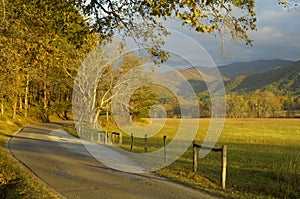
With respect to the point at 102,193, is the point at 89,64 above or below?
above

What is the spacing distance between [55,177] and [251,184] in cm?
651

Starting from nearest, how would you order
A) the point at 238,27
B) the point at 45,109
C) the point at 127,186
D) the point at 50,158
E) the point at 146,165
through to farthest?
the point at 238,27, the point at 127,186, the point at 146,165, the point at 50,158, the point at 45,109

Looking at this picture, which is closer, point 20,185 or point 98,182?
point 20,185

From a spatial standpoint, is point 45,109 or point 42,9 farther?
point 45,109

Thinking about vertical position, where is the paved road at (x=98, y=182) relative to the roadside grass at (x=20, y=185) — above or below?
below

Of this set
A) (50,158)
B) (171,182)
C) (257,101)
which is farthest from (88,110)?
(257,101)

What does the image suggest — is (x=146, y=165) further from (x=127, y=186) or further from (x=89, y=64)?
(x=89, y=64)

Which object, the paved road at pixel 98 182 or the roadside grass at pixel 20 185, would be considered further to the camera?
the paved road at pixel 98 182

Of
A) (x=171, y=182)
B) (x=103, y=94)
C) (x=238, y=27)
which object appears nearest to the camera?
(x=238, y=27)

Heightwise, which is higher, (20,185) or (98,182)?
(20,185)

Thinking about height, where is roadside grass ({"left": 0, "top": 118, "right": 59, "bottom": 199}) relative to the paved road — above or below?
above

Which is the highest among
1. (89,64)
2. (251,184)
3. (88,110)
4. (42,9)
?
(89,64)

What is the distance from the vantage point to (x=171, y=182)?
1010 centimetres

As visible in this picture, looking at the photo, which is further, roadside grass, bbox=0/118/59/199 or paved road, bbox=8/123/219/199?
paved road, bbox=8/123/219/199
